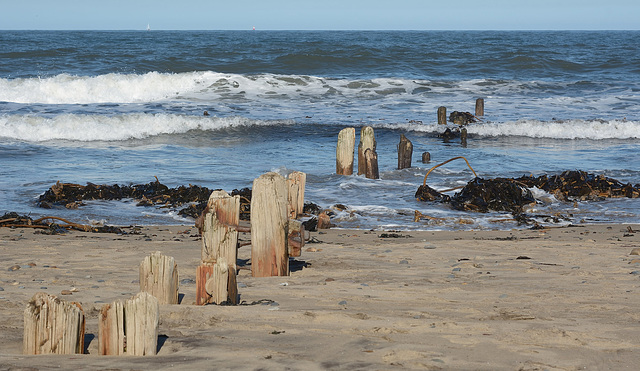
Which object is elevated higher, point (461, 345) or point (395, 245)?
point (461, 345)

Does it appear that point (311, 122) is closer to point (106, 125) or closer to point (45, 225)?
point (106, 125)

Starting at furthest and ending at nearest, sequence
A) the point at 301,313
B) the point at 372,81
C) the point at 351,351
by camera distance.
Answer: the point at 372,81
the point at 301,313
the point at 351,351

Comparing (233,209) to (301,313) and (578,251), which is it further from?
Answer: (578,251)

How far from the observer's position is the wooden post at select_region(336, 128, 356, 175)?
1080cm

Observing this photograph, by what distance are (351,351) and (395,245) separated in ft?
11.9

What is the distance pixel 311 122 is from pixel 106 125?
19.1 ft

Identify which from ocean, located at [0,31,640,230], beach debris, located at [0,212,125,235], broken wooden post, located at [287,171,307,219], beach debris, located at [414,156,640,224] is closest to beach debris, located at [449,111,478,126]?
ocean, located at [0,31,640,230]

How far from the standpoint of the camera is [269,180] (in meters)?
4.57

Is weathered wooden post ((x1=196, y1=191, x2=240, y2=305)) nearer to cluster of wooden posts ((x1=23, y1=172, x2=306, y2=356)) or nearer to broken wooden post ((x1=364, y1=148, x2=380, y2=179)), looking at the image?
cluster of wooden posts ((x1=23, y1=172, x2=306, y2=356))

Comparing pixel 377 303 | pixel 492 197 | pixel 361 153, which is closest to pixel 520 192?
pixel 492 197

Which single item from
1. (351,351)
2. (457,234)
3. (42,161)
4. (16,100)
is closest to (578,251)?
(457,234)

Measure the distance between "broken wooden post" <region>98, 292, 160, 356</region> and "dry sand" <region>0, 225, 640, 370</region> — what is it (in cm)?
7

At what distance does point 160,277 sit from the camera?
4.05 meters

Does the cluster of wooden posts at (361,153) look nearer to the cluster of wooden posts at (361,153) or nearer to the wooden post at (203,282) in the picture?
the cluster of wooden posts at (361,153)
